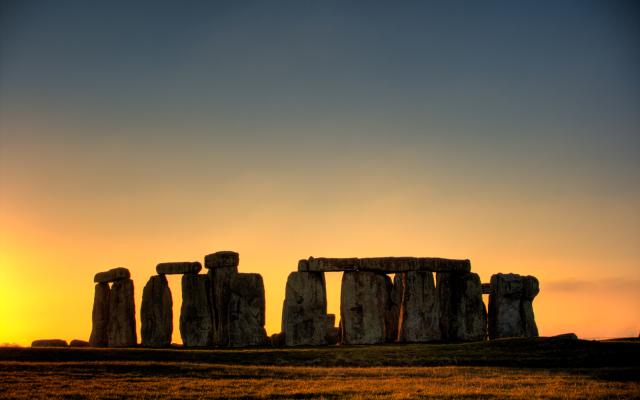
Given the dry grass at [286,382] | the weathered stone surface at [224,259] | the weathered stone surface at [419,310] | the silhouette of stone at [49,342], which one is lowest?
the dry grass at [286,382]

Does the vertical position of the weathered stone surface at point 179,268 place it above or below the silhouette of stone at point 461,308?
above

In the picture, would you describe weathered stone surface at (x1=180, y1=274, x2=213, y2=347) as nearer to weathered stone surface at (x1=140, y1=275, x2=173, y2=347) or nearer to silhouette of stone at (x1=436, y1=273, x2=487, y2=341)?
weathered stone surface at (x1=140, y1=275, x2=173, y2=347)

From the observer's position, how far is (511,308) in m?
43.3

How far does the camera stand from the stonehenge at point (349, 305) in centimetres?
4162

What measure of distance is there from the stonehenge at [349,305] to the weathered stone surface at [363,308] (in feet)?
0.15

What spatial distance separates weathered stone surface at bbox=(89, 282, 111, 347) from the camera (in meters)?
46.6

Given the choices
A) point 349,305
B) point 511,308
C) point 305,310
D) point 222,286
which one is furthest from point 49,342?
point 511,308

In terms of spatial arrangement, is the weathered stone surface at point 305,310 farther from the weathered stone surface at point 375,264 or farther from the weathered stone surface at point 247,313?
the weathered stone surface at point 247,313

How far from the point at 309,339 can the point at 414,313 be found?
513 centimetres

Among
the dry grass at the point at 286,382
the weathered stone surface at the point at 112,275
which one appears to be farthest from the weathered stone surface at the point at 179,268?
the dry grass at the point at 286,382

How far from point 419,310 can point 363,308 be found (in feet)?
8.86

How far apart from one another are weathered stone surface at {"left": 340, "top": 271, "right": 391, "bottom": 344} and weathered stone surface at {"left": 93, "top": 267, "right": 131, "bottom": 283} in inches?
465

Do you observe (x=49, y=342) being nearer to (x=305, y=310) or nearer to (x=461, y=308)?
(x=305, y=310)

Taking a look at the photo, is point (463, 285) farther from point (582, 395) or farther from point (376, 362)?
point (582, 395)
